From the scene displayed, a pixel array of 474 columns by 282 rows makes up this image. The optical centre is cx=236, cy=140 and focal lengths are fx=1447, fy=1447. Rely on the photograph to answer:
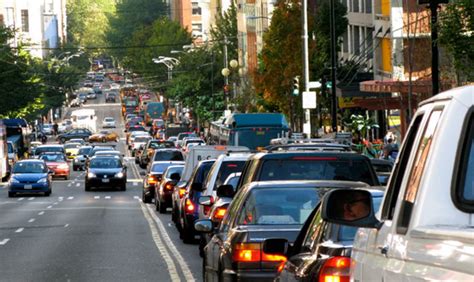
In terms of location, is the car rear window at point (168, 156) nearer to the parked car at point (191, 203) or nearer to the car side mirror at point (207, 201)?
the parked car at point (191, 203)

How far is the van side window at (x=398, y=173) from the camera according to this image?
6266 millimetres

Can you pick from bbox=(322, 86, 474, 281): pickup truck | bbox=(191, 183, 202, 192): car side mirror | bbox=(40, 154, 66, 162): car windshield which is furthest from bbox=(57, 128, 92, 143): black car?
bbox=(322, 86, 474, 281): pickup truck

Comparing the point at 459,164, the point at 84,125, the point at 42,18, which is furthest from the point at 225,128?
the point at 42,18

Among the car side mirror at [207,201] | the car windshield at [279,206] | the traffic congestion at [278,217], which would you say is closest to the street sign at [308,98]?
the traffic congestion at [278,217]

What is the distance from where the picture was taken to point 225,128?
5406cm

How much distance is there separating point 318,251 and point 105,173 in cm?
5031

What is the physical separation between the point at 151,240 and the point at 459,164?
78.3 feet

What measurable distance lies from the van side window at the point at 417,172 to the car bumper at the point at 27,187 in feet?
164

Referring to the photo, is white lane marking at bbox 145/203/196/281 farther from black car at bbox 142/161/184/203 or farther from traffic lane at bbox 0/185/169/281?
black car at bbox 142/161/184/203

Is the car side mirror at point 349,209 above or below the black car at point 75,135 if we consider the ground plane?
above

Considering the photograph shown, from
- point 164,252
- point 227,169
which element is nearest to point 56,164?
point 164,252

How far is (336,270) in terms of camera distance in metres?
8.65

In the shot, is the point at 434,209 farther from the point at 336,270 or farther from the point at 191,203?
the point at 191,203

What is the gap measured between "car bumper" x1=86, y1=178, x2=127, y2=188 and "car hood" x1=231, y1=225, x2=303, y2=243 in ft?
152
